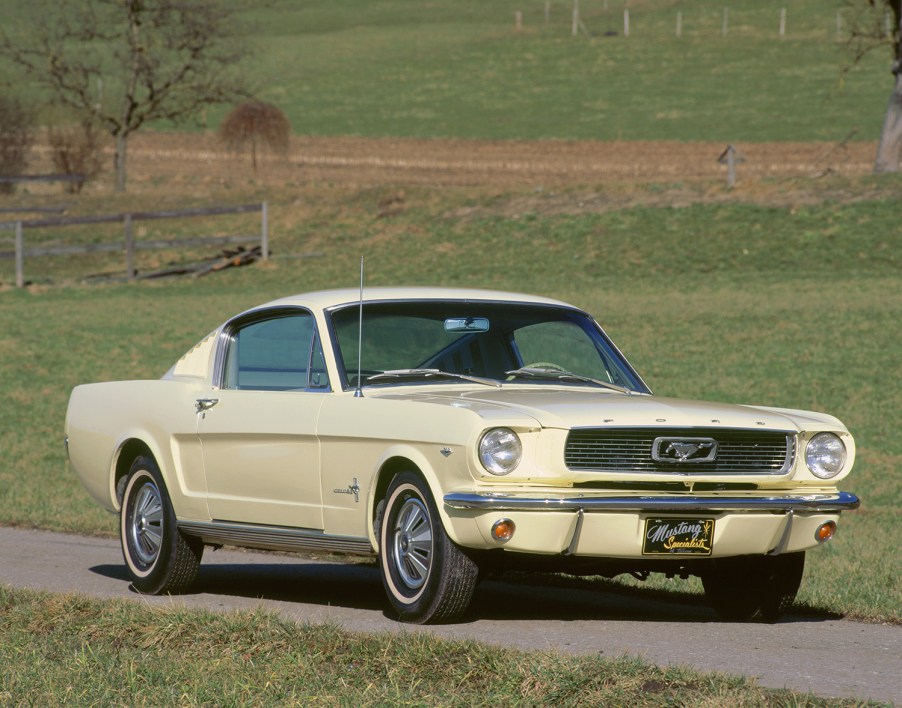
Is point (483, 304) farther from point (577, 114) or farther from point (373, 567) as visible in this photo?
point (577, 114)

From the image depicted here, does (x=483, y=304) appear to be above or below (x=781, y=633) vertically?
above

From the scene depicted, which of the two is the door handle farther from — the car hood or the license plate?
the license plate

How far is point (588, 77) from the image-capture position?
85.1 metres

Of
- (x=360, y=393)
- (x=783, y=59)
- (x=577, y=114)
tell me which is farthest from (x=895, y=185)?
(x=783, y=59)

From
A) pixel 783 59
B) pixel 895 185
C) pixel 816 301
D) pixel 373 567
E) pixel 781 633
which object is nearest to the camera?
pixel 781 633

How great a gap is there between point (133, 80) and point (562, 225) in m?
16.6

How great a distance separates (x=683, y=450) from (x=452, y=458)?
3.43 feet

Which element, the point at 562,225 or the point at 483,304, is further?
the point at 562,225

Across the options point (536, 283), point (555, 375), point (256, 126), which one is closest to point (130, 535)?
point (555, 375)

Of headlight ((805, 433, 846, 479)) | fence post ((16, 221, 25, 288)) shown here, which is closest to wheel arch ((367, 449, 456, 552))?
headlight ((805, 433, 846, 479))

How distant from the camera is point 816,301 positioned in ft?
92.0

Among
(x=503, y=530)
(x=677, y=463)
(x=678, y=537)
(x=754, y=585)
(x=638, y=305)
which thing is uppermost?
(x=677, y=463)

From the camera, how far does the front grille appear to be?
23.0ft

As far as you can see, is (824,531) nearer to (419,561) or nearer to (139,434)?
(419,561)
